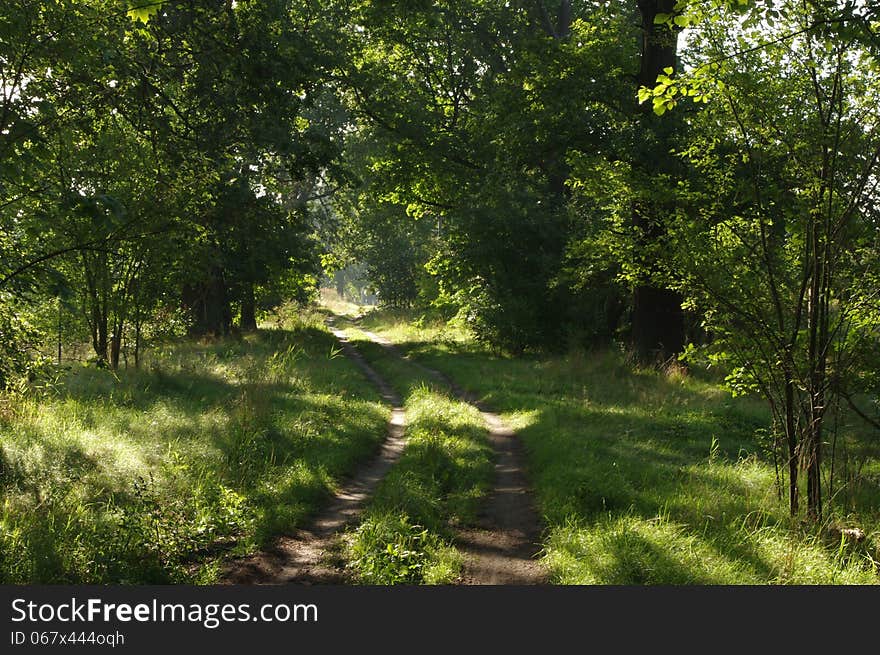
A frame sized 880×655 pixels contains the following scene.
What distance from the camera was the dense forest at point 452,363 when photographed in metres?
6.00

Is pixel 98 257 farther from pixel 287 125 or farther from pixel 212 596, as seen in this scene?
pixel 212 596

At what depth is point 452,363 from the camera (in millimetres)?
19828

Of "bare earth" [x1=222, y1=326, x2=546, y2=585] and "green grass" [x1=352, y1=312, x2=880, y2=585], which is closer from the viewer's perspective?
"green grass" [x1=352, y1=312, x2=880, y2=585]

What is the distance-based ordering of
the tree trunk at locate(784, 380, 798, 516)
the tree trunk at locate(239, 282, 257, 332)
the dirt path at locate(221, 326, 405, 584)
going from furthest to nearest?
the tree trunk at locate(239, 282, 257, 332) → the tree trunk at locate(784, 380, 798, 516) → the dirt path at locate(221, 326, 405, 584)

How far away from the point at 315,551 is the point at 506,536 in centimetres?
204

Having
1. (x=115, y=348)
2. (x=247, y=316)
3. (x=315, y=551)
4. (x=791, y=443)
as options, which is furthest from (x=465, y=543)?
(x=247, y=316)

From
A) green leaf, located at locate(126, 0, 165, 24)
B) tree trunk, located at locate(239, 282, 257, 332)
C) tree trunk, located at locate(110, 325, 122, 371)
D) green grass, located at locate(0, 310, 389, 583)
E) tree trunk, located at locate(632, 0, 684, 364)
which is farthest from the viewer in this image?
tree trunk, located at locate(239, 282, 257, 332)

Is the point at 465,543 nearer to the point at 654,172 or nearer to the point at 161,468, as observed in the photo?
the point at 161,468

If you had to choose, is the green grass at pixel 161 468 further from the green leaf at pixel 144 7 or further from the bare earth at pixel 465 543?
the green leaf at pixel 144 7

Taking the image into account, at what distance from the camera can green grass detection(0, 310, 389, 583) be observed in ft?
18.0

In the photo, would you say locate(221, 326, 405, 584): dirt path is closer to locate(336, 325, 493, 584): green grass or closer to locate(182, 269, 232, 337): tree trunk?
locate(336, 325, 493, 584): green grass

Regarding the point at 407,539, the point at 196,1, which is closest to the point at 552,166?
the point at 196,1

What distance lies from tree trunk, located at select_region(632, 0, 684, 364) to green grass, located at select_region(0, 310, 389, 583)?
7.32 meters

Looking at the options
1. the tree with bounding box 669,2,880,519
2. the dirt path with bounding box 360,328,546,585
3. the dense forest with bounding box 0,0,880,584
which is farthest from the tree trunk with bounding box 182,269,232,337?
the tree with bounding box 669,2,880,519
